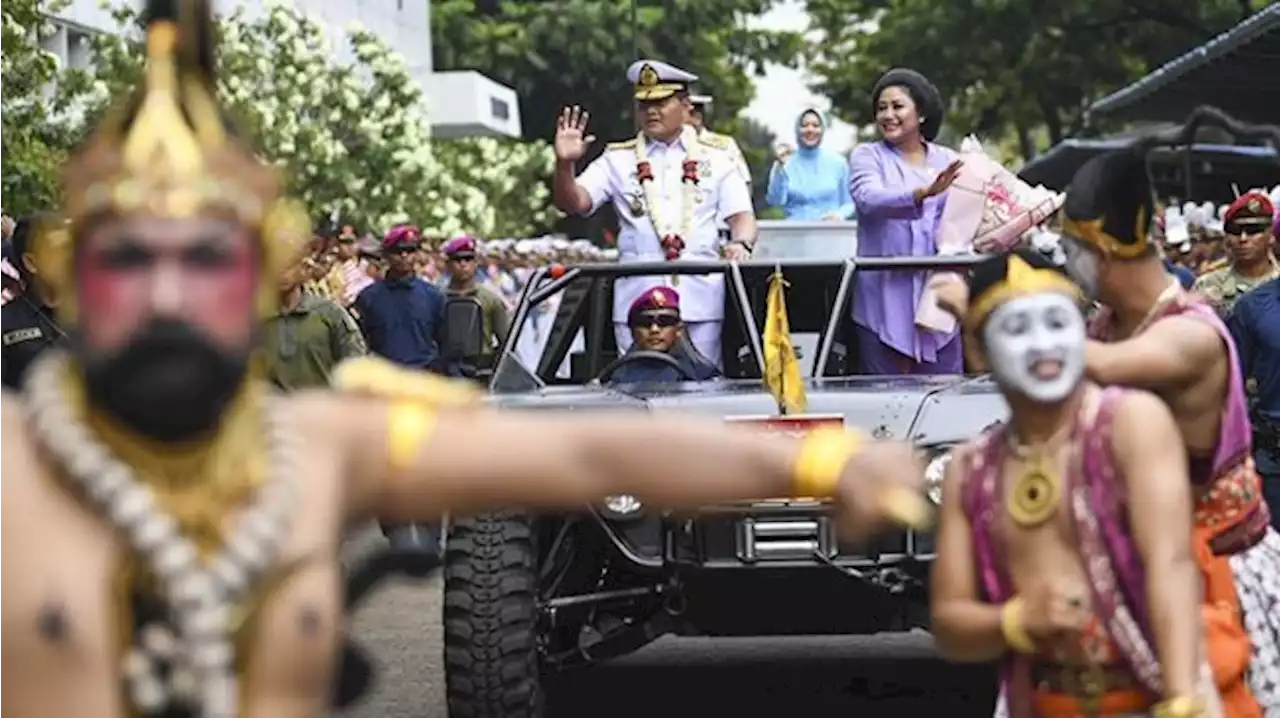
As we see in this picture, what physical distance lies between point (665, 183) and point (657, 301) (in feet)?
4.01

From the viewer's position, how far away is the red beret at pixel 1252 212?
11445mm

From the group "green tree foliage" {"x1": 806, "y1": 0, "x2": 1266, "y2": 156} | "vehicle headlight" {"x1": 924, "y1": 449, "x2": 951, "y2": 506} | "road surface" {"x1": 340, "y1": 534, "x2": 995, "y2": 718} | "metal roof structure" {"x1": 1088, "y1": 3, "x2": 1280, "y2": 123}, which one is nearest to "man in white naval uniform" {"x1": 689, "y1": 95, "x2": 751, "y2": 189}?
"road surface" {"x1": 340, "y1": 534, "x2": 995, "y2": 718}

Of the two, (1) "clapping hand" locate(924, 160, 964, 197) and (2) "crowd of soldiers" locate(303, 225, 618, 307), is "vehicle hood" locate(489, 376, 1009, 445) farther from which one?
(2) "crowd of soldiers" locate(303, 225, 618, 307)

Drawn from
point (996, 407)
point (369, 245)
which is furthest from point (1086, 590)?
point (369, 245)

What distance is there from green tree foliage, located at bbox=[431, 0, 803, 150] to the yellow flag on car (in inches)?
1640

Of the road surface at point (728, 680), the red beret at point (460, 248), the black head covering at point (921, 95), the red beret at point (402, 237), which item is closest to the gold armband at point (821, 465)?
the road surface at point (728, 680)

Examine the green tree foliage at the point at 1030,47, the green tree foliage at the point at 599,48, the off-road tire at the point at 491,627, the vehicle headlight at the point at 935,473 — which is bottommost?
the off-road tire at the point at 491,627

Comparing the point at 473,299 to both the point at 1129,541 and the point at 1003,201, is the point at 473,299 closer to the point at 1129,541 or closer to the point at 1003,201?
the point at 1003,201

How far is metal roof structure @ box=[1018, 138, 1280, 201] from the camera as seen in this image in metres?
26.0

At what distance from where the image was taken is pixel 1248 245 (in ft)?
37.8

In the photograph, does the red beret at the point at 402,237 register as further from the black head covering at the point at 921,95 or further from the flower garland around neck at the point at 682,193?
the black head covering at the point at 921,95

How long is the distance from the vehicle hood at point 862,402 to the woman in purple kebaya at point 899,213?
17.1 inches

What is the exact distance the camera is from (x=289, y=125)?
27.0 meters

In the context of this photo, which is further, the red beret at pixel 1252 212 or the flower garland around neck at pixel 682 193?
the red beret at pixel 1252 212
